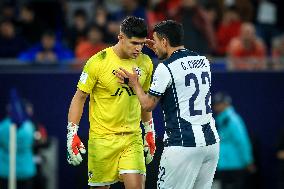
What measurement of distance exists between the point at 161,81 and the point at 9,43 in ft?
26.3

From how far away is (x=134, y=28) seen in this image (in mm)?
10180

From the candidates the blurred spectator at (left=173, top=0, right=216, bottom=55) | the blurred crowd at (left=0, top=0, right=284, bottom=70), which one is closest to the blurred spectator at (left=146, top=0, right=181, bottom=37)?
the blurred crowd at (left=0, top=0, right=284, bottom=70)

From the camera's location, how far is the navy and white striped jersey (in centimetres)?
976

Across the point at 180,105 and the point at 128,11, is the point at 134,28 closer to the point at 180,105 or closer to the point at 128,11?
the point at 180,105

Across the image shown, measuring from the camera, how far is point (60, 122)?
17.0 m

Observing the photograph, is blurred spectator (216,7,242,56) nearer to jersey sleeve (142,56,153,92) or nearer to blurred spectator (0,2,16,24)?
blurred spectator (0,2,16,24)

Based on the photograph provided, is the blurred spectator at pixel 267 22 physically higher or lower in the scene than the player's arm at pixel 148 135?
higher

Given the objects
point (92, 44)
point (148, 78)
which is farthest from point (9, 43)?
point (148, 78)

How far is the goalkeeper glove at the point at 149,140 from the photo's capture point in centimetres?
1087

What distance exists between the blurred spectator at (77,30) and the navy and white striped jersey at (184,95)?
8.26m

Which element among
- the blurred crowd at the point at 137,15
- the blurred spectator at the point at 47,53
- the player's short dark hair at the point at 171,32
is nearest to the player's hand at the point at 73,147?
the player's short dark hair at the point at 171,32

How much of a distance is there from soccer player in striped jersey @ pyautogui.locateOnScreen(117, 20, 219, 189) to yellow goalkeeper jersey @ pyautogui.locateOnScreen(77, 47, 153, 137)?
484mm

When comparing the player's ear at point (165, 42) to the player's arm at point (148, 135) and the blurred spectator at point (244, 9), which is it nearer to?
the player's arm at point (148, 135)

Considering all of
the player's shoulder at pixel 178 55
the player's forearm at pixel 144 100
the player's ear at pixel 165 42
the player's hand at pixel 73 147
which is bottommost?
the player's hand at pixel 73 147
